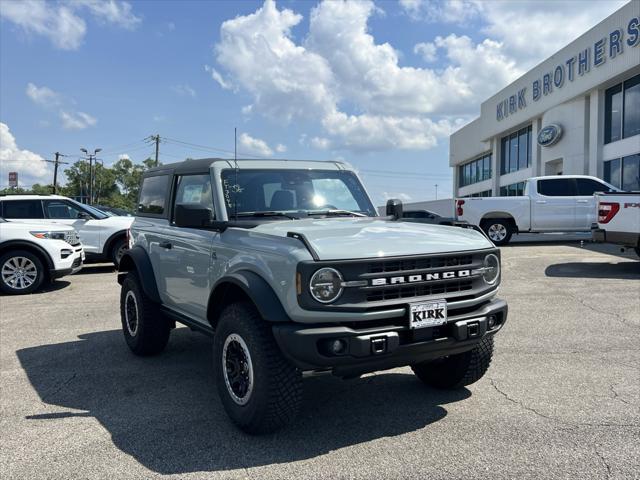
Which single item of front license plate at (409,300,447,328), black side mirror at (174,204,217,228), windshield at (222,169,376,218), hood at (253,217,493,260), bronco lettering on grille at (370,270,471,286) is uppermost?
windshield at (222,169,376,218)

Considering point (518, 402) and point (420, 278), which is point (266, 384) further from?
point (518, 402)

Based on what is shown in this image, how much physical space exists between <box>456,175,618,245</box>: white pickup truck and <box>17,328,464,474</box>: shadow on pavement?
12346 mm

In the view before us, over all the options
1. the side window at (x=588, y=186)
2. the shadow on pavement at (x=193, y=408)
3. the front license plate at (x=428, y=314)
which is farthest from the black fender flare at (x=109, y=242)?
the side window at (x=588, y=186)

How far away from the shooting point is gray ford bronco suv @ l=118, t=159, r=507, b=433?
3.32 metres

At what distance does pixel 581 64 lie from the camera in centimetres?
2480

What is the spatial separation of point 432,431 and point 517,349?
2.49m

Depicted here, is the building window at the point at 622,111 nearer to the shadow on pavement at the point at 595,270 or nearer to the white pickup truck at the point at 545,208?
the white pickup truck at the point at 545,208

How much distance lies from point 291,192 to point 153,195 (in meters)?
1.82

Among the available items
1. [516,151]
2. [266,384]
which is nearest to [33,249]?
[266,384]

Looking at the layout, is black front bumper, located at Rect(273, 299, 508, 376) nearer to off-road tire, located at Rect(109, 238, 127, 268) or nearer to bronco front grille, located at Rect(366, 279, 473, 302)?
bronco front grille, located at Rect(366, 279, 473, 302)

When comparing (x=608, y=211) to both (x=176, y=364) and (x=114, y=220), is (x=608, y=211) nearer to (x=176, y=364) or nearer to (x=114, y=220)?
(x=176, y=364)

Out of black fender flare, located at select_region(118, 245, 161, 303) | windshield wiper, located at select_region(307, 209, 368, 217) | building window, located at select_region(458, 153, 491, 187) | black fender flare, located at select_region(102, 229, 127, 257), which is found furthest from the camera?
building window, located at select_region(458, 153, 491, 187)

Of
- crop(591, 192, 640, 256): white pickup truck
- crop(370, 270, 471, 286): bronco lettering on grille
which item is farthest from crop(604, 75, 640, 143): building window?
crop(370, 270, 471, 286): bronco lettering on grille

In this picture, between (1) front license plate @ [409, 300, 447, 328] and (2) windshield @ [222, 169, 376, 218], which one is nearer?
(1) front license plate @ [409, 300, 447, 328]
